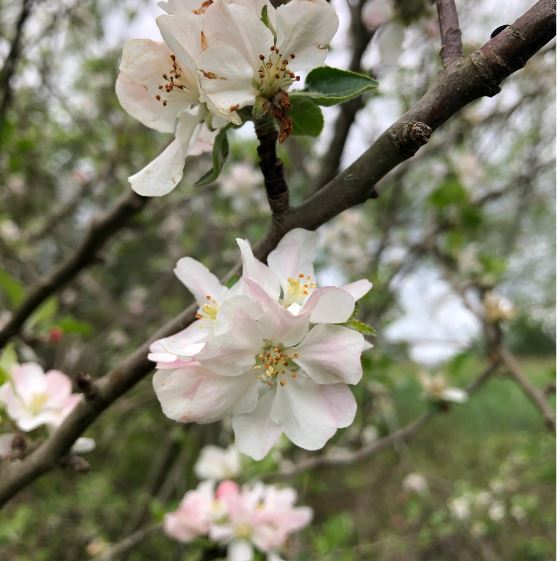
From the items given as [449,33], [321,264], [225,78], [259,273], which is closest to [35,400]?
[259,273]

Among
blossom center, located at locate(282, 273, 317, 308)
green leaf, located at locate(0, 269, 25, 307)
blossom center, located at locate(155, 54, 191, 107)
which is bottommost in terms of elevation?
blossom center, located at locate(282, 273, 317, 308)

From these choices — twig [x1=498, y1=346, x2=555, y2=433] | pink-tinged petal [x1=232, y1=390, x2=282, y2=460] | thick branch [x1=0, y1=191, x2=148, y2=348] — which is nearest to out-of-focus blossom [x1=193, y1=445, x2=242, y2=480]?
thick branch [x1=0, y1=191, x2=148, y2=348]

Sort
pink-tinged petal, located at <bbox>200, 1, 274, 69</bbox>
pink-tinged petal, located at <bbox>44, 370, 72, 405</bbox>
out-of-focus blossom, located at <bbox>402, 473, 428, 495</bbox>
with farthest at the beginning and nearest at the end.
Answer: out-of-focus blossom, located at <bbox>402, 473, 428, 495</bbox> < pink-tinged petal, located at <bbox>44, 370, 72, 405</bbox> < pink-tinged petal, located at <bbox>200, 1, 274, 69</bbox>

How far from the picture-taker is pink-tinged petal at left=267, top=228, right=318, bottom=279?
0.73m

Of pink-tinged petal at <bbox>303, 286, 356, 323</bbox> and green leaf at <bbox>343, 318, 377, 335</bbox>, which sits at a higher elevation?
pink-tinged petal at <bbox>303, 286, 356, 323</bbox>

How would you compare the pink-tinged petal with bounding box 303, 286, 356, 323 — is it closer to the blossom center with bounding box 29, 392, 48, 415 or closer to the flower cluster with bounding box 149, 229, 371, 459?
the flower cluster with bounding box 149, 229, 371, 459

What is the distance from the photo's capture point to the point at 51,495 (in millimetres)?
3682

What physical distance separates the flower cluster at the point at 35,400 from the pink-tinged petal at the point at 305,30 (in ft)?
2.20

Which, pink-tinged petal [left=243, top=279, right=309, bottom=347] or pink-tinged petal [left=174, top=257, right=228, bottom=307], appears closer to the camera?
pink-tinged petal [left=243, top=279, right=309, bottom=347]

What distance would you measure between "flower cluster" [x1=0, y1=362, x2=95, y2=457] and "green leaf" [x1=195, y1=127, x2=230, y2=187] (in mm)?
493

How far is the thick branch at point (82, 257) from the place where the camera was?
55.4 inches

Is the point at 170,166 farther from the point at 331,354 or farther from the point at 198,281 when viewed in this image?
the point at 331,354

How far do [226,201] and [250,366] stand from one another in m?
3.92

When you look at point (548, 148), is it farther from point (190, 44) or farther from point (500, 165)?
point (190, 44)
